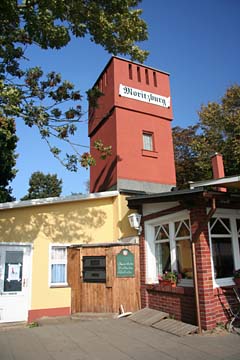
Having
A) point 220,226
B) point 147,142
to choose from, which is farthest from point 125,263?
point 147,142

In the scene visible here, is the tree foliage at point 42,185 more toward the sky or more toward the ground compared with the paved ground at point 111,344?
more toward the sky

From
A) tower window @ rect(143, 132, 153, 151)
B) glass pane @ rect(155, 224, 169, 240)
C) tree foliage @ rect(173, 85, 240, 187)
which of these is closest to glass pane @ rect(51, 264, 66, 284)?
glass pane @ rect(155, 224, 169, 240)

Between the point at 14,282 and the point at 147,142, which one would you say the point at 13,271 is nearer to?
the point at 14,282

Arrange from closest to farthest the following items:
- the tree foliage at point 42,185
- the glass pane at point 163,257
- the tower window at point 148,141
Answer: the glass pane at point 163,257
the tower window at point 148,141
the tree foliage at point 42,185

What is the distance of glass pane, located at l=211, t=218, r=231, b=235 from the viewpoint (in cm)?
760

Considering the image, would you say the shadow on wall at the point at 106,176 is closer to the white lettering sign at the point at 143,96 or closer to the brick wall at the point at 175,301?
the white lettering sign at the point at 143,96

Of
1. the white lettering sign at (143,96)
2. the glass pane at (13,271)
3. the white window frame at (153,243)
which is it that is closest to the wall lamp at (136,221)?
the white window frame at (153,243)

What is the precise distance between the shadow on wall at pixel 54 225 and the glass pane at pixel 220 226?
4099mm

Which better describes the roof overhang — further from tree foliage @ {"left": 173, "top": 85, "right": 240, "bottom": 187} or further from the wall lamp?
tree foliage @ {"left": 173, "top": 85, "right": 240, "bottom": 187}

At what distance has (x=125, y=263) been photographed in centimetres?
902

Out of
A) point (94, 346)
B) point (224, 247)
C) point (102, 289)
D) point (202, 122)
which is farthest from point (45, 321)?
point (202, 122)

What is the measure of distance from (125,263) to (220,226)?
9.88ft

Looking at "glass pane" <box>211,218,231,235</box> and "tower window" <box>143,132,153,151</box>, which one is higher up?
"tower window" <box>143,132,153,151</box>

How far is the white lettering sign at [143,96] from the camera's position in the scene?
42.9ft
